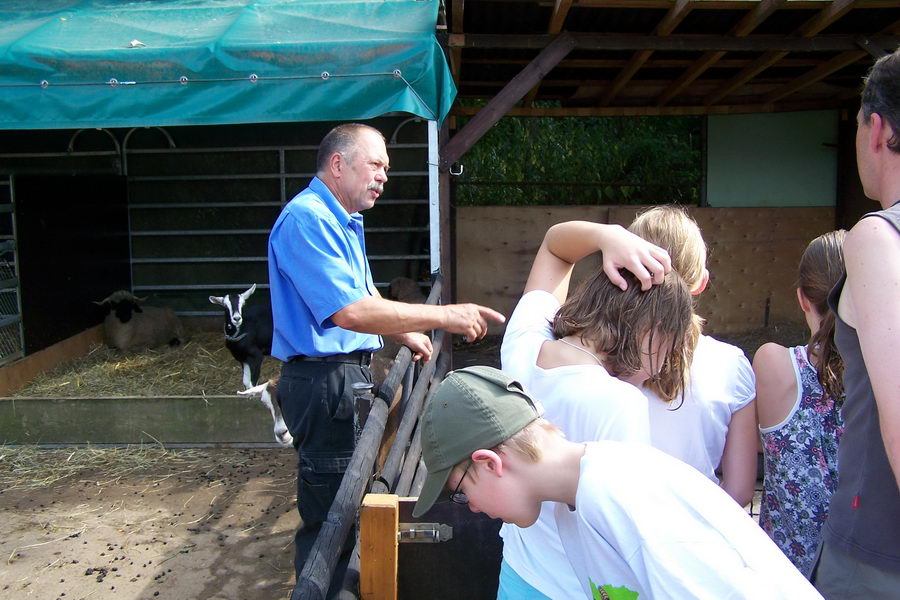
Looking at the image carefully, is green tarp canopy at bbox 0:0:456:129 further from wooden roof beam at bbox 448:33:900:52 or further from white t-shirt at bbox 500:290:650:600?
white t-shirt at bbox 500:290:650:600

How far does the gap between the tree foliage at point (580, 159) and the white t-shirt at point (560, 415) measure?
31.8ft

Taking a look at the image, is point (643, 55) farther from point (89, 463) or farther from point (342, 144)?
point (89, 463)

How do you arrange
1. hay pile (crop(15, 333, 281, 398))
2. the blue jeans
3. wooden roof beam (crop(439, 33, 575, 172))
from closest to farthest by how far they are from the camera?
1. the blue jeans
2. wooden roof beam (crop(439, 33, 575, 172))
3. hay pile (crop(15, 333, 281, 398))

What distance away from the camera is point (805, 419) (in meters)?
1.87

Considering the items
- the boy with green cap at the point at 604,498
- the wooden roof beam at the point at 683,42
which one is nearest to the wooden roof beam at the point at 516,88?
the wooden roof beam at the point at 683,42

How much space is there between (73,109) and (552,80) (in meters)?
4.64

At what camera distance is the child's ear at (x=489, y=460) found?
1.18 metres

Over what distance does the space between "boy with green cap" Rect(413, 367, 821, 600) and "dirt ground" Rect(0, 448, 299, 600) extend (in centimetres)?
280

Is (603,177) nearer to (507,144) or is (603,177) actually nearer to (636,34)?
(507,144)

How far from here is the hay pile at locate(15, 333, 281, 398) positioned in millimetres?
6535

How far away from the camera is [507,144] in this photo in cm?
1241

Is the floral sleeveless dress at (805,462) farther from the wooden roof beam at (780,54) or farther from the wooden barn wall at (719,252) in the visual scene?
the wooden barn wall at (719,252)

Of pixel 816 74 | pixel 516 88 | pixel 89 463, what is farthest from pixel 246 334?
pixel 816 74

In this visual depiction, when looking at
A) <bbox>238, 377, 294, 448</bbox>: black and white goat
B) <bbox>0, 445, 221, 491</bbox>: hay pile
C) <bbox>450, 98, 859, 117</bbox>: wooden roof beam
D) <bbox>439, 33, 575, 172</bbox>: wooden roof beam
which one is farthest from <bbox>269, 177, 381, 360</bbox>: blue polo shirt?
<bbox>450, 98, 859, 117</bbox>: wooden roof beam
